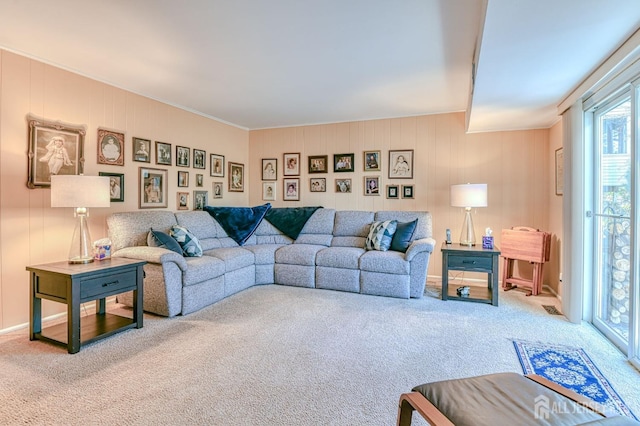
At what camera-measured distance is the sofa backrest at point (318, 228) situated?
4879 millimetres

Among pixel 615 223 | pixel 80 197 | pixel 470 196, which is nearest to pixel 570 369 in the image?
pixel 615 223

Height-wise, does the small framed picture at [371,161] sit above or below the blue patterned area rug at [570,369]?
above

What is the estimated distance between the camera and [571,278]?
307 centimetres

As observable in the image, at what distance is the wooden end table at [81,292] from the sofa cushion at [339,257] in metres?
2.06

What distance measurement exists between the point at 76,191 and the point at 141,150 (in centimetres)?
145

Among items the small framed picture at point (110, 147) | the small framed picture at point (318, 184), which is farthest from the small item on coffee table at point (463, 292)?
the small framed picture at point (110, 147)

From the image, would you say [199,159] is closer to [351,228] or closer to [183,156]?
[183,156]

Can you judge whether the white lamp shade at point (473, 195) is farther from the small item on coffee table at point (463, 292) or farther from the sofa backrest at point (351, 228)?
the sofa backrest at point (351, 228)

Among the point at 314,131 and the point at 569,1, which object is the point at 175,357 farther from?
the point at 314,131

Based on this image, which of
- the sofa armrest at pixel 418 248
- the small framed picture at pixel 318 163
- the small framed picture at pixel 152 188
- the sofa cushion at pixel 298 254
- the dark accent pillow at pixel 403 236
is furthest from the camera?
the small framed picture at pixel 318 163

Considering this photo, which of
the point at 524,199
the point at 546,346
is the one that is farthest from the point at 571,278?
the point at 524,199

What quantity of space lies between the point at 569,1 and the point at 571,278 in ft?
8.01

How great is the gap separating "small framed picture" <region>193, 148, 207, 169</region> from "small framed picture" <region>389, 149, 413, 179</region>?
9.07 feet

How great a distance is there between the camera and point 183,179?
4.60 meters
